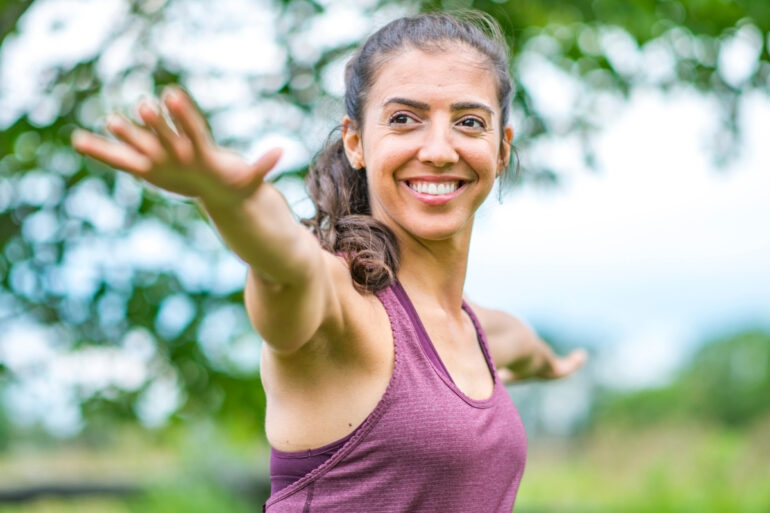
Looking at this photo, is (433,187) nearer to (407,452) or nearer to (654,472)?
(407,452)

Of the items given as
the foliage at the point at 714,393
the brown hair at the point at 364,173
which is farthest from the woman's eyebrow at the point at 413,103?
the foliage at the point at 714,393

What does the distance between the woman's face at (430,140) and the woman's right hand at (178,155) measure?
64cm

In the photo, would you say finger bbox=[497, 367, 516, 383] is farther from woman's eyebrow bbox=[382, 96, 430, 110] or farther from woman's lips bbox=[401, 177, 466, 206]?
woman's eyebrow bbox=[382, 96, 430, 110]

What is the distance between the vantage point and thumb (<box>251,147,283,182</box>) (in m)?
1.17

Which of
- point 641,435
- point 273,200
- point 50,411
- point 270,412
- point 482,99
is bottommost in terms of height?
point 641,435

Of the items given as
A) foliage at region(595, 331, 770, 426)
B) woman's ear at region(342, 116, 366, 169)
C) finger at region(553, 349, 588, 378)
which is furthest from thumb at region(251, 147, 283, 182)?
foliage at region(595, 331, 770, 426)

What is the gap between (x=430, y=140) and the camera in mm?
1804

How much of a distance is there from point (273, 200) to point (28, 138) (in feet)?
11.7

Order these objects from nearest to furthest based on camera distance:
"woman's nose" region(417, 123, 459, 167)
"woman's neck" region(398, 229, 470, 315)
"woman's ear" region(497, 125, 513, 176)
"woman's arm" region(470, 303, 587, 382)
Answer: "woman's nose" region(417, 123, 459, 167), "woman's neck" region(398, 229, 470, 315), "woman's ear" region(497, 125, 513, 176), "woman's arm" region(470, 303, 587, 382)

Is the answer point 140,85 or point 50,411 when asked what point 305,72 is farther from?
point 50,411

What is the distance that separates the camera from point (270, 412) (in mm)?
1756

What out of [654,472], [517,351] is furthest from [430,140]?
[654,472]

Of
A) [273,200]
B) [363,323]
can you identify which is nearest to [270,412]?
[363,323]

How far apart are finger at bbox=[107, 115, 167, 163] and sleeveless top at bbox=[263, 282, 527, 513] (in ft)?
2.26
